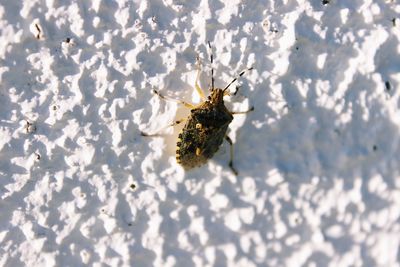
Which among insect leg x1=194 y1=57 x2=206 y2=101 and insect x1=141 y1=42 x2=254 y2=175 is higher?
insect leg x1=194 y1=57 x2=206 y2=101

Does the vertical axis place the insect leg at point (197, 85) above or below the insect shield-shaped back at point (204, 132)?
above

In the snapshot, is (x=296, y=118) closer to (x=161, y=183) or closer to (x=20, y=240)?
(x=161, y=183)

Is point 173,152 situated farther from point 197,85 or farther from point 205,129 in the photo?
point 197,85

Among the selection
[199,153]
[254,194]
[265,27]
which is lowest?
[254,194]

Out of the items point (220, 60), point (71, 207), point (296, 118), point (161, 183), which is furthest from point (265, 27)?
point (71, 207)

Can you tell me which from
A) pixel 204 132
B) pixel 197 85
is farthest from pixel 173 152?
pixel 197 85
